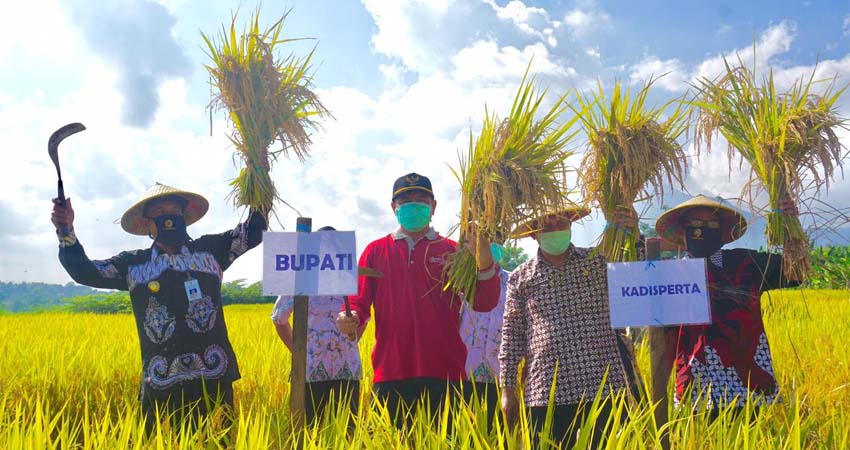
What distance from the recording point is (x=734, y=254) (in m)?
2.81

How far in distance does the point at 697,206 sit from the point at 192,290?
261 centimetres

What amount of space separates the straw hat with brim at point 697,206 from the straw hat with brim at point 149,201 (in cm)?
257

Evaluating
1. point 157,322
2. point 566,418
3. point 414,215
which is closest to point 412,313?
point 414,215

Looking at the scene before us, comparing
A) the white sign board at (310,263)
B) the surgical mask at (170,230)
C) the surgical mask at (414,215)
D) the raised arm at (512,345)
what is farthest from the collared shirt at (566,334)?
the surgical mask at (170,230)

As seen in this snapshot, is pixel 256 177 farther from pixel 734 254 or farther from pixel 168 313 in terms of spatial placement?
pixel 734 254

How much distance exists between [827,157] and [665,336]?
0.91 m

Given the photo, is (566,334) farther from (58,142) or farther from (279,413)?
(58,142)

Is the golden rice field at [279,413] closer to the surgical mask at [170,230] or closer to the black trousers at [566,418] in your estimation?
the black trousers at [566,418]

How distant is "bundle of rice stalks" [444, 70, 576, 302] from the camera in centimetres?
221

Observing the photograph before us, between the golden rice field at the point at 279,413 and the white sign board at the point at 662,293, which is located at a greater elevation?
the white sign board at the point at 662,293

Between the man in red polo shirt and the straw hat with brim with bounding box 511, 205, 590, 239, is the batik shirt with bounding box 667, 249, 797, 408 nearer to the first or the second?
the straw hat with brim with bounding box 511, 205, 590, 239

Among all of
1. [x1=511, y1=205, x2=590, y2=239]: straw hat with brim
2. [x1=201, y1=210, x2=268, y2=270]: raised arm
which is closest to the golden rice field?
[x1=511, y1=205, x2=590, y2=239]: straw hat with brim

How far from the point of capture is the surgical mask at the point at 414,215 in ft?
10.2

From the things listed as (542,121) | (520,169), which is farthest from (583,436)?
(542,121)
